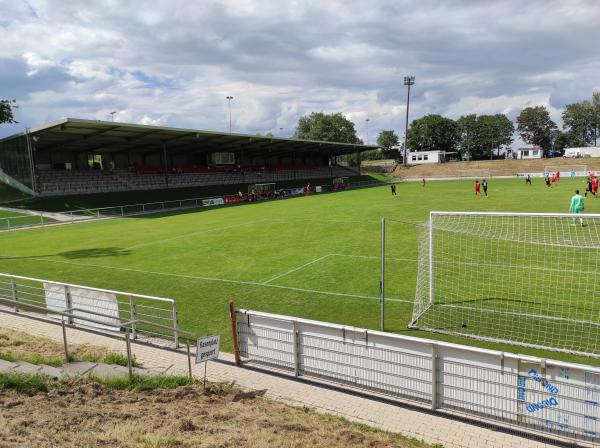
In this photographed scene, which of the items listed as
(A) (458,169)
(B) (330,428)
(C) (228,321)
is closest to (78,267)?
(C) (228,321)

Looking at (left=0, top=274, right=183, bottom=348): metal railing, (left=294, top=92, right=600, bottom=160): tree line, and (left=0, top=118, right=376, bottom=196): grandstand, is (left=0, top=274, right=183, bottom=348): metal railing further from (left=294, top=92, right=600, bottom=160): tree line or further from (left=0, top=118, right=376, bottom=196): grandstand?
(left=294, top=92, right=600, bottom=160): tree line

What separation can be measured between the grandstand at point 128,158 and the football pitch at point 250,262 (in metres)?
15.5

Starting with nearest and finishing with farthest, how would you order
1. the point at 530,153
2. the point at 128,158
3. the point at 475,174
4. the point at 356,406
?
the point at 356,406 → the point at 128,158 → the point at 475,174 → the point at 530,153

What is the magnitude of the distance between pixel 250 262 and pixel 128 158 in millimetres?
49013

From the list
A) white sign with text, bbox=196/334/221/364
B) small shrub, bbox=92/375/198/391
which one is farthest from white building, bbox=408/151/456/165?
small shrub, bbox=92/375/198/391

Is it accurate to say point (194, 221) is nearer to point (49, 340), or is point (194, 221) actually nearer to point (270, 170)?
point (49, 340)

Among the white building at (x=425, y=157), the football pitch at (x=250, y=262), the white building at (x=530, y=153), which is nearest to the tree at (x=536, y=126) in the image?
the white building at (x=530, y=153)

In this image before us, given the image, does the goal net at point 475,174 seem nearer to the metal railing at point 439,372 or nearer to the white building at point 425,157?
the white building at point 425,157

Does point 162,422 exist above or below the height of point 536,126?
below

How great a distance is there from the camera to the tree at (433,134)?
136m

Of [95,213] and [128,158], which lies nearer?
[95,213]

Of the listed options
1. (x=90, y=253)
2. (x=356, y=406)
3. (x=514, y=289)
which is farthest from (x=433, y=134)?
(x=356, y=406)

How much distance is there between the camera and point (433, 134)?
5379 inches

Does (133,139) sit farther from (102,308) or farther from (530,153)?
(530,153)
